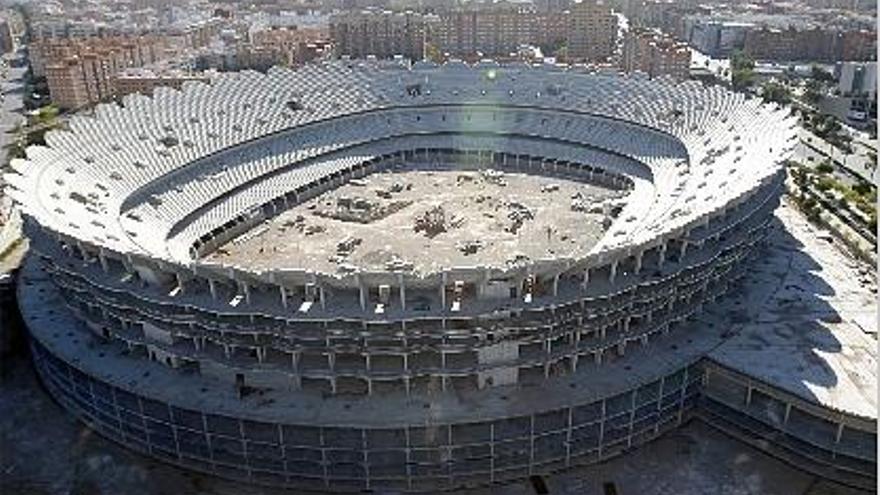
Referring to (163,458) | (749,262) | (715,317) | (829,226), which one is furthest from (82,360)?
(829,226)

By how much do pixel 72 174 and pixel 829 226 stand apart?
72.4m

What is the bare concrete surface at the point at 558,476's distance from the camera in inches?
1756

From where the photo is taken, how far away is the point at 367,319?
144 feet

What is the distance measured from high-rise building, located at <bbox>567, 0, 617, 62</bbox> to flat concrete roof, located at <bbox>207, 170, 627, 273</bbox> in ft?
318

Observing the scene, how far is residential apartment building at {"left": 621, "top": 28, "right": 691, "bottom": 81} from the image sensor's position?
14475 centimetres

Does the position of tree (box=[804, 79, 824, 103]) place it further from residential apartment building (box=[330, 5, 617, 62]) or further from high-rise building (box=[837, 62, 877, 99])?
residential apartment building (box=[330, 5, 617, 62])

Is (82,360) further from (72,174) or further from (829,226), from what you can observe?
(829,226)

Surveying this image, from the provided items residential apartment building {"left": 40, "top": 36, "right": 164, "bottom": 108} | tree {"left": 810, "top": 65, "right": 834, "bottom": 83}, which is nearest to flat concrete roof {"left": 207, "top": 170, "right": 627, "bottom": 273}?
residential apartment building {"left": 40, "top": 36, "right": 164, "bottom": 108}

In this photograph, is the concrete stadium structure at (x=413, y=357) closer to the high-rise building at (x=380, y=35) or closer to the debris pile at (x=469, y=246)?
the debris pile at (x=469, y=246)

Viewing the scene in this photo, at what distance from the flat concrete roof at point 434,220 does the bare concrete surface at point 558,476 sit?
72.0 ft

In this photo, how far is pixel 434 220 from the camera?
80.1m

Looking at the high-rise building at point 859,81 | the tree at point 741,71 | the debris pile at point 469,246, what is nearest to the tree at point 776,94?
the tree at point 741,71

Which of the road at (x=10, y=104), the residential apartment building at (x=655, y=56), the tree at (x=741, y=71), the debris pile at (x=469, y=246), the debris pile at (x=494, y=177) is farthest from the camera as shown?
the tree at (x=741, y=71)

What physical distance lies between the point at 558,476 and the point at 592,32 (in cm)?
15382
